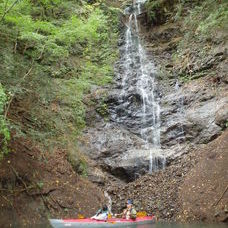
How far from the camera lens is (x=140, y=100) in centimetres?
1834

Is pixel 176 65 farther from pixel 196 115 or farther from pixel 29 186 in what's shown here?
pixel 29 186

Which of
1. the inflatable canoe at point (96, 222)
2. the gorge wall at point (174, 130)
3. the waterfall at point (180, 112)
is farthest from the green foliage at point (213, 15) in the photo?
the inflatable canoe at point (96, 222)

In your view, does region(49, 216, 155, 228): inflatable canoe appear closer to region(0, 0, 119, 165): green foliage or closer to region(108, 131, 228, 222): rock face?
region(108, 131, 228, 222): rock face

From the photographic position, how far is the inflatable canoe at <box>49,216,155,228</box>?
31.6 feet

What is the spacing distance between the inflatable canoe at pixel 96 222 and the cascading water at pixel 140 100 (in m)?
3.79

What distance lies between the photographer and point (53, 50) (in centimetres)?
1098

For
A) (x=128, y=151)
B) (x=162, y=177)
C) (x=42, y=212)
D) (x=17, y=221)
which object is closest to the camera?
(x=17, y=221)

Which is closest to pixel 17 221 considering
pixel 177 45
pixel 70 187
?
pixel 70 187

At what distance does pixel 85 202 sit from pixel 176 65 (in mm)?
10807

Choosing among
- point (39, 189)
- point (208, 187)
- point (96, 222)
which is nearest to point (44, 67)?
point (39, 189)

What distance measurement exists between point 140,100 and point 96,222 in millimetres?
9381

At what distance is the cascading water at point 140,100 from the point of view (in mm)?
16234

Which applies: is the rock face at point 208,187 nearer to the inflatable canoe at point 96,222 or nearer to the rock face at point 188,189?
the rock face at point 188,189

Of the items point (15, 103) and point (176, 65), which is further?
point (176, 65)
